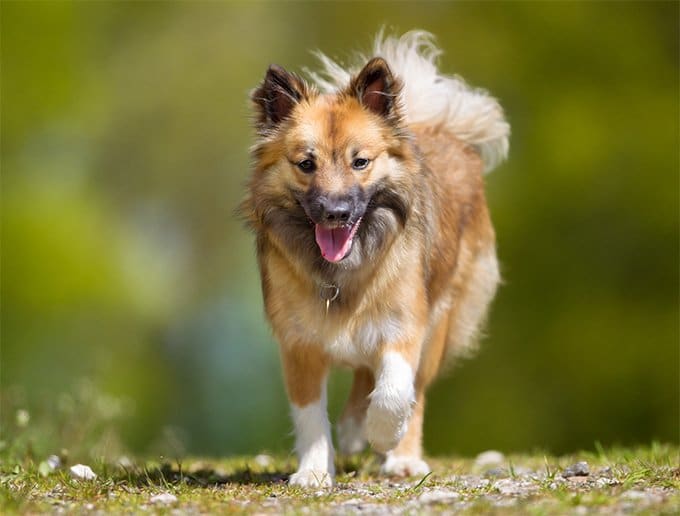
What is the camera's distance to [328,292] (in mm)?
6133

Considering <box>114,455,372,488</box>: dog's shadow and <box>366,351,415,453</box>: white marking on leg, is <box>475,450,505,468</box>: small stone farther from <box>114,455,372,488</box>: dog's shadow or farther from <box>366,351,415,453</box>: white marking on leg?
<box>366,351,415,453</box>: white marking on leg

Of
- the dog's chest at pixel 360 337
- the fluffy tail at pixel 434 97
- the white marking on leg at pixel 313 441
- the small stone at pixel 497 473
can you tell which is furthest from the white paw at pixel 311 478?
the fluffy tail at pixel 434 97

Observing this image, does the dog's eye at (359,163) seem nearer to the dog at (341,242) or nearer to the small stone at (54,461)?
the dog at (341,242)

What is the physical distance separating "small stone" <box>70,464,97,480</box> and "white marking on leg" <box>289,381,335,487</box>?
100 centimetres

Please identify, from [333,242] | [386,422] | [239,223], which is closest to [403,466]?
[386,422]

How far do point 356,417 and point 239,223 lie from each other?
34.3 feet

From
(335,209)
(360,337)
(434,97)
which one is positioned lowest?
(360,337)

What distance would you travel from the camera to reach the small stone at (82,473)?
595cm

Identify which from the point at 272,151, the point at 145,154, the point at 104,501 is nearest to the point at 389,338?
the point at 272,151

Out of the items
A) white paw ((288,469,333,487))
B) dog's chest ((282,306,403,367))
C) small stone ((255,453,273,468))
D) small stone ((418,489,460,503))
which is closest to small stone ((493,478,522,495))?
small stone ((418,489,460,503))

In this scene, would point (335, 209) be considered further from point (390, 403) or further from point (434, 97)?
point (434, 97)

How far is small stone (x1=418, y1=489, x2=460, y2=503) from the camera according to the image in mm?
5027

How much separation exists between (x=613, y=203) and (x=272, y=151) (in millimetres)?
11615

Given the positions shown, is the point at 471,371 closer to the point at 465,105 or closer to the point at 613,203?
the point at 613,203
